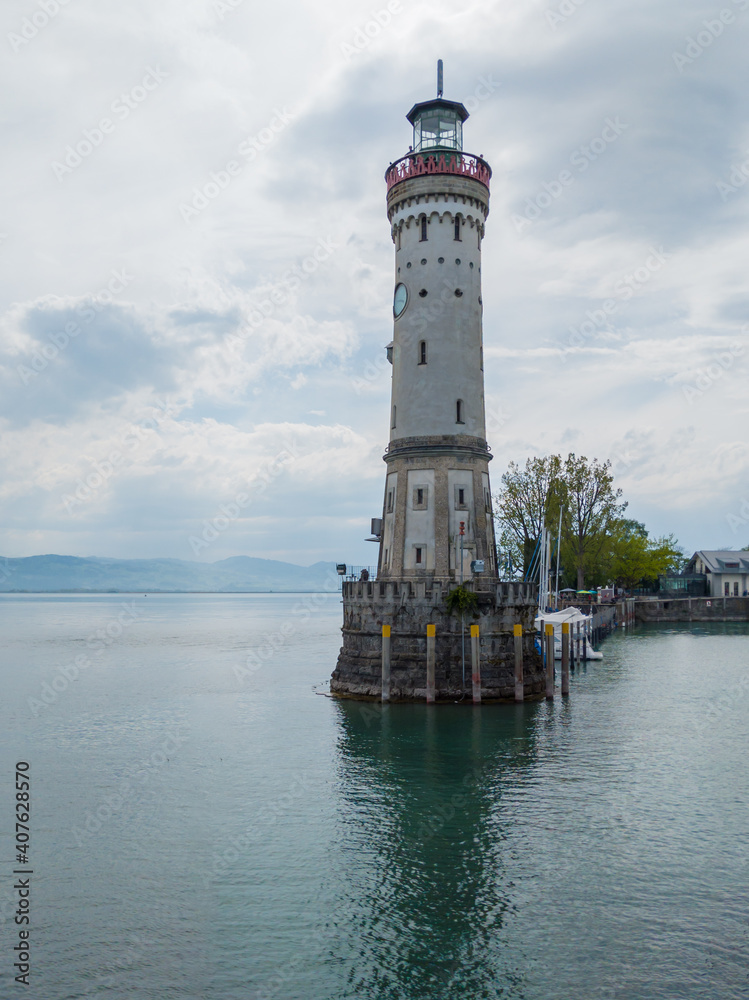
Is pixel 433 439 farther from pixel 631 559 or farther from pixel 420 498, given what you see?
pixel 631 559

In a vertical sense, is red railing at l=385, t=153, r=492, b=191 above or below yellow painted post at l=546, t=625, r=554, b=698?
above

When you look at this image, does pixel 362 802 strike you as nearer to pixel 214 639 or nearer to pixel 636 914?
pixel 636 914

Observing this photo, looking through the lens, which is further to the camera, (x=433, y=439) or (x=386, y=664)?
(x=433, y=439)

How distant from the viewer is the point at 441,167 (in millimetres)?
45625

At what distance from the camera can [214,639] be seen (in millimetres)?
110062

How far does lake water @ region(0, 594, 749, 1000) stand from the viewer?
52.3ft

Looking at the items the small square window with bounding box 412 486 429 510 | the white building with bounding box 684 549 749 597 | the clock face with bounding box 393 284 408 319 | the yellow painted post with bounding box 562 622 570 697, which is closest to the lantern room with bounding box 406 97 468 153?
the clock face with bounding box 393 284 408 319

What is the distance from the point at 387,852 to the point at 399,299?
107 feet

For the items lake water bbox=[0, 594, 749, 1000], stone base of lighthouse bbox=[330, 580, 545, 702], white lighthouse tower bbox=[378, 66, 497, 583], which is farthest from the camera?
white lighthouse tower bbox=[378, 66, 497, 583]

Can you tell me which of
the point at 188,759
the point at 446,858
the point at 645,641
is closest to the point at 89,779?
the point at 188,759

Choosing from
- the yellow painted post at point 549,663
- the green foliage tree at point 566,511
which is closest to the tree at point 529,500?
the green foliage tree at point 566,511

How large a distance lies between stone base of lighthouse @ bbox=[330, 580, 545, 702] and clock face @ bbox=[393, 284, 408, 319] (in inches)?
622

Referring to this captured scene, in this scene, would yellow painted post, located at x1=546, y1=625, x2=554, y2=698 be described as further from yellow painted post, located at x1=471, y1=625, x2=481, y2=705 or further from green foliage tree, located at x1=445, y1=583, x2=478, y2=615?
green foliage tree, located at x1=445, y1=583, x2=478, y2=615

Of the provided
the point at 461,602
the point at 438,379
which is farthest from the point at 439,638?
the point at 438,379
